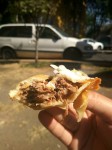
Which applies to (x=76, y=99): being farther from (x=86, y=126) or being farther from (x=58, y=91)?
(x=86, y=126)

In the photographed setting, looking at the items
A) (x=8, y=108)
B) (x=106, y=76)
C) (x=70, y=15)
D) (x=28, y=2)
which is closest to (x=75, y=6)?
(x=70, y=15)

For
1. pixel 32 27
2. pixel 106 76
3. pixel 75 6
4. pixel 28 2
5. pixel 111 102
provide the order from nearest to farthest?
pixel 111 102, pixel 106 76, pixel 28 2, pixel 32 27, pixel 75 6

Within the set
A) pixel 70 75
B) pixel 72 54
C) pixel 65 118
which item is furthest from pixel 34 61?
pixel 70 75

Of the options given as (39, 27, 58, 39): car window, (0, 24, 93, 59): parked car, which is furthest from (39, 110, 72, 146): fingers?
(39, 27, 58, 39): car window

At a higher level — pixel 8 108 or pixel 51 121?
pixel 51 121

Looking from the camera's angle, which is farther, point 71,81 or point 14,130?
point 14,130

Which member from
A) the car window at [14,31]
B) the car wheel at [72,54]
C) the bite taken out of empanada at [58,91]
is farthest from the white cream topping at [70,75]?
the car window at [14,31]

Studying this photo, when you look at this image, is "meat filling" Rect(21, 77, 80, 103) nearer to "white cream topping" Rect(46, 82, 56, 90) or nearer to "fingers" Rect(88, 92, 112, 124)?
"white cream topping" Rect(46, 82, 56, 90)

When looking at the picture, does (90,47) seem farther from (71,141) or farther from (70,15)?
(71,141)
